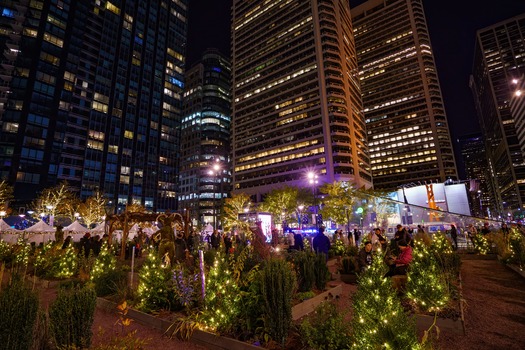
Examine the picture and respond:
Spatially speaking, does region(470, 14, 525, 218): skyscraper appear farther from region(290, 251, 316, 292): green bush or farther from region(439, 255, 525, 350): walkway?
region(290, 251, 316, 292): green bush

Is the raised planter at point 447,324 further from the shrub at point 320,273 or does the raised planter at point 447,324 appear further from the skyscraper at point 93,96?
the skyscraper at point 93,96

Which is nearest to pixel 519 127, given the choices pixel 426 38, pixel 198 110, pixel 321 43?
pixel 426 38

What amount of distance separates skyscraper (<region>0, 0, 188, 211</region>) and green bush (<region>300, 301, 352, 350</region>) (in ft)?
247

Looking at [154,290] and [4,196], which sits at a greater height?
[4,196]

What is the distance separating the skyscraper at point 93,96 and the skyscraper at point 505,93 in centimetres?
14590

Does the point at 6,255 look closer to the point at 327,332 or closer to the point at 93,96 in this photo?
the point at 327,332

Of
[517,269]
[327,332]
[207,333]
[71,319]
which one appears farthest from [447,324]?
[517,269]

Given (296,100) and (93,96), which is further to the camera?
(296,100)

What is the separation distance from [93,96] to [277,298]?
9317cm

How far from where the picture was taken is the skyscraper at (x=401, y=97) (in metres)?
119

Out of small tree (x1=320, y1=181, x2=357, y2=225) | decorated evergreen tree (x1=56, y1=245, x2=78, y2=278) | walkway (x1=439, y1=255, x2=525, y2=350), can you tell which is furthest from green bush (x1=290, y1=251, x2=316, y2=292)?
A: small tree (x1=320, y1=181, x2=357, y2=225)

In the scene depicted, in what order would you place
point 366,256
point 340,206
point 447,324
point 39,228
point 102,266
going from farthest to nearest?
point 340,206, point 39,228, point 102,266, point 366,256, point 447,324

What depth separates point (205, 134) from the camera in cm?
12475

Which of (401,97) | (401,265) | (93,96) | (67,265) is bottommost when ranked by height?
(67,265)
